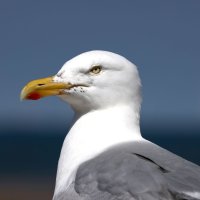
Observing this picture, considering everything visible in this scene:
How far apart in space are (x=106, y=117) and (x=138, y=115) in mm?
217

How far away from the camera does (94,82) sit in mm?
4531

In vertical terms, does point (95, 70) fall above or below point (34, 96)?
above

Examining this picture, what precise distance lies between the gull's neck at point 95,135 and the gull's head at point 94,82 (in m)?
0.06

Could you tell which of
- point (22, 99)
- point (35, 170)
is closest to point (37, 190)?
point (35, 170)

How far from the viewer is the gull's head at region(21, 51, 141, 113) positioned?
14.8 ft

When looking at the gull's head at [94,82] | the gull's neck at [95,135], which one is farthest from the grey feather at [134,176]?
the gull's head at [94,82]

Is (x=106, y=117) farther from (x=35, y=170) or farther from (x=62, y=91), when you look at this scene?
(x=35, y=170)

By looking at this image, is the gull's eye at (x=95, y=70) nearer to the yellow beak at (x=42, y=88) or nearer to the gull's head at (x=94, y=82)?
the gull's head at (x=94, y=82)

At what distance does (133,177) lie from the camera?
3.87 metres

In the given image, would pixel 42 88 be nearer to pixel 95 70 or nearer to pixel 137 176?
pixel 95 70

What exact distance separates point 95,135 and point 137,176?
26.1 inches

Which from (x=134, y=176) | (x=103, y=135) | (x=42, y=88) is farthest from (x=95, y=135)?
(x=134, y=176)

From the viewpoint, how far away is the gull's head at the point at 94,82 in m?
4.52

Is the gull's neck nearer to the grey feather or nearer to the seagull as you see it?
the seagull
